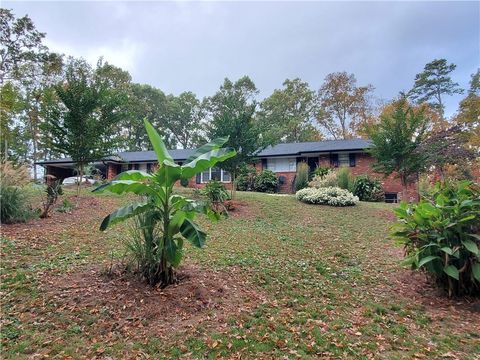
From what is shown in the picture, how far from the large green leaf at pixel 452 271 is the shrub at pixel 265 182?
Answer: 15613 millimetres

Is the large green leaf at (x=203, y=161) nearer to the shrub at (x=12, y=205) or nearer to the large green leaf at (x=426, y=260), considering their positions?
the large green leaf at (x=426, y=260)

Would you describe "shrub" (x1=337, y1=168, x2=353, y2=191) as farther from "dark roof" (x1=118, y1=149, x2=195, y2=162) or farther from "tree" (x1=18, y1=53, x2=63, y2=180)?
"tree" (x1=18, y1=53, x2=63, y2=180)

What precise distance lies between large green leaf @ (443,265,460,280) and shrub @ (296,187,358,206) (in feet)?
28.1

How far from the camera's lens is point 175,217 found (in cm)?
397

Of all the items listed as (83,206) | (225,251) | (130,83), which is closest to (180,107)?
(130,83)

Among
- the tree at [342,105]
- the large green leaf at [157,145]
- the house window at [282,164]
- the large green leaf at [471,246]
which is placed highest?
the tree at [342,105]

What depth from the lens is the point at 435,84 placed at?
91.5 ft

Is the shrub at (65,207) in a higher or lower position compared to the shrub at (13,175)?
lower

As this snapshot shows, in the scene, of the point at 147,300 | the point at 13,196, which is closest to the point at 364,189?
the point at 147,300

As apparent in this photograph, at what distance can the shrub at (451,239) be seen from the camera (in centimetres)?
423

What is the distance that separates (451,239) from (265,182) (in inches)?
611

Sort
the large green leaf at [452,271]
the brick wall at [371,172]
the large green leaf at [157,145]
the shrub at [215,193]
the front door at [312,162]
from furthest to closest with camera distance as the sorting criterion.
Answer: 1. the front door at [312,162]
2. the brick wall at [371,172]
3. the shrub at [215,193]
4. the large green leaf at [452,271]
5. the large green leaf at [157,145]

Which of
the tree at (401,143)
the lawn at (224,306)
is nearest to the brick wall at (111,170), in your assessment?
the lawn at (224,306)

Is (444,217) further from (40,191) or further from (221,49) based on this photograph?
(40,191)
